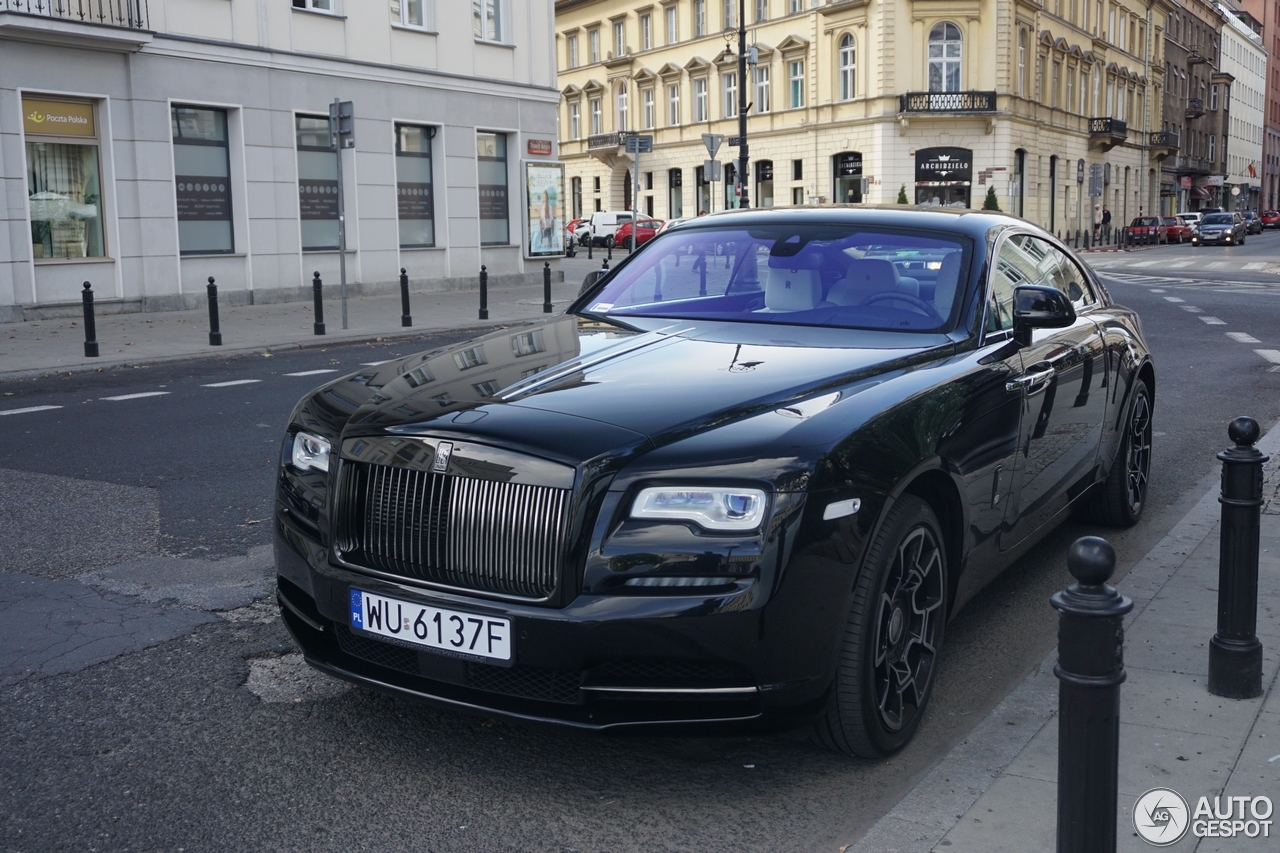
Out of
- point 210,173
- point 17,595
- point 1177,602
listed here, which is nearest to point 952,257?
point 1177,602

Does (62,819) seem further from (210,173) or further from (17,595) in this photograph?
(210,173)

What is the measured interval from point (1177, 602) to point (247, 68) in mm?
19992

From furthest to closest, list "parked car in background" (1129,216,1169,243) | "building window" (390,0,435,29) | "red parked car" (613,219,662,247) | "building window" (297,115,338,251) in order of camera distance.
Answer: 1. "parked car in background" (1129,216,1169,243)
2. "red parked car" (613,219,662,247)
3. "building window" (390,0,435,29)
4. "building window" (297,115,338,251)

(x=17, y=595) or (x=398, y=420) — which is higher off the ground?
(x=398, y=420)

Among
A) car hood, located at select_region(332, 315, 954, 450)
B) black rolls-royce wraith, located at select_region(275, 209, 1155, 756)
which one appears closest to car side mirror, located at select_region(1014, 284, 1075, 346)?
black rolls-royce wraith, located at select_region(275, 209, 1155, 756)

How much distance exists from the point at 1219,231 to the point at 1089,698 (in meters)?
61.7

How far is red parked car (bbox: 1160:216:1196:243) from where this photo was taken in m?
61.0

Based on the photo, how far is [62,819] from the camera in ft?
10.5

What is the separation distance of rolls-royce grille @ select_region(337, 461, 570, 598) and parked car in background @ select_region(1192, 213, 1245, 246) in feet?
200

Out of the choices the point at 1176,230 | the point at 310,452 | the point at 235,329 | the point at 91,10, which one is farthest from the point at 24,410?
the point at 1176,230

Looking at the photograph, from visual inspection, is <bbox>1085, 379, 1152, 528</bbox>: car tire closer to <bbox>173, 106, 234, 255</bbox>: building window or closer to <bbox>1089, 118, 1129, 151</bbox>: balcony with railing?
<bbox>173, 106, 234, 255</bbox>: building window

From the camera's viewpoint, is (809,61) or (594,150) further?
(594,150)

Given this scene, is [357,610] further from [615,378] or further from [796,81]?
[796,81]

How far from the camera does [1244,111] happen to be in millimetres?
109250
